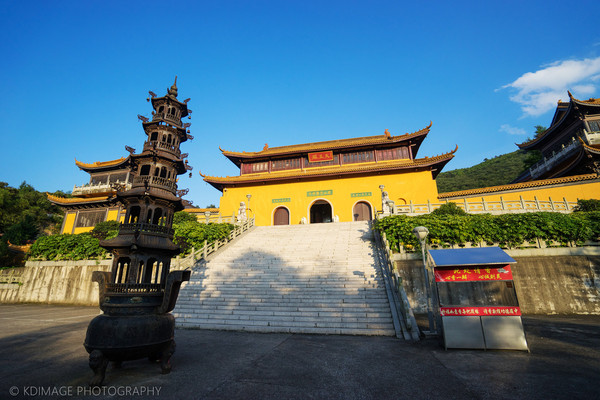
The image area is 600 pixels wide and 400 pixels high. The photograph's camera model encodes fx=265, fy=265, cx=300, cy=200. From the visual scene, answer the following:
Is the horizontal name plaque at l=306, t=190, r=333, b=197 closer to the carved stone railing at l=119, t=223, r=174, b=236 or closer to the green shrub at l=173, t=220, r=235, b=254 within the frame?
the green shrub at l=173, t=220, r=235, b=254

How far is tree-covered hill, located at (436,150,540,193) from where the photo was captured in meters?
41.4

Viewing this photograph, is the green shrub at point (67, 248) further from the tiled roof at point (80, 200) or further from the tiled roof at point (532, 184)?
the tiled roof at point (532, 184)

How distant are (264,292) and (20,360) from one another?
239 inches

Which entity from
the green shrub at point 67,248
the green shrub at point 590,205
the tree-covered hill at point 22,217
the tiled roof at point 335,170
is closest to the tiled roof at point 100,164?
the tree-covered hill at point 22,217

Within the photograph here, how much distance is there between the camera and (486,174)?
151 ft

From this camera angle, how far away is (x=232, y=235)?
1595 centimetres

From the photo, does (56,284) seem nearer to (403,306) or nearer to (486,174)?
(403,306)

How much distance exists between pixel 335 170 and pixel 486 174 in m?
38.2

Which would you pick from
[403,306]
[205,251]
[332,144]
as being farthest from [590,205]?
[205,251]

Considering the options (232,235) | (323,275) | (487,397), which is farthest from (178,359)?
(232,235)

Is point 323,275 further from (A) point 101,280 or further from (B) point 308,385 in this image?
(A) point 101,280

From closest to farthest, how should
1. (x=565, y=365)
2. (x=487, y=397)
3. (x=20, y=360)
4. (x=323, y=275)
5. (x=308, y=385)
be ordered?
(x=487, y=397), (x=308, y=385), (x=565, y=365), (x=20, y=360), (x=323, y=275)

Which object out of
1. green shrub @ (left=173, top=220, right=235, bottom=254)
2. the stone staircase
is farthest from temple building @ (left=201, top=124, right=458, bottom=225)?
the stone staircase

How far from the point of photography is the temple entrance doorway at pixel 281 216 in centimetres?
2264
